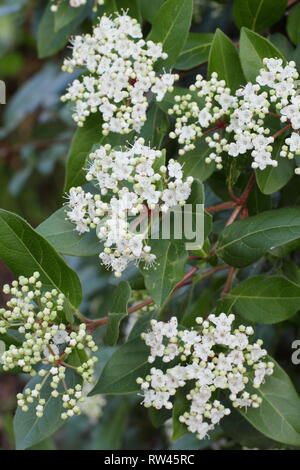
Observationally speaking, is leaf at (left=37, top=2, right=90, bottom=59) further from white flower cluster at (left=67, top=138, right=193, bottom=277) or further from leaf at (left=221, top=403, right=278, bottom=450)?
leaf at (left=221, top=403, right=278, bottom=450)

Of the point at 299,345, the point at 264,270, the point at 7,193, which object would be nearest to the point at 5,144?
the point at 7,193

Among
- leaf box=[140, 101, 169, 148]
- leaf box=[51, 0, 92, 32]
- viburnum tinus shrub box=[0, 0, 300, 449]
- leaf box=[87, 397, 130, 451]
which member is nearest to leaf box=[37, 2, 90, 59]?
leaf box=[51, 0, 92, 32]

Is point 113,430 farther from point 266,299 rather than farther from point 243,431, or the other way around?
point 266,299

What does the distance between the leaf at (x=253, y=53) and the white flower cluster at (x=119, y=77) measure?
0.65 feet

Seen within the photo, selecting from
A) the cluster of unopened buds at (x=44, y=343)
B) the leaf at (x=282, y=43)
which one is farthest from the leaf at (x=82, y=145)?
the leaf at (x=282, y=43)

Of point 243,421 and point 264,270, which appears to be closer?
point 243,421

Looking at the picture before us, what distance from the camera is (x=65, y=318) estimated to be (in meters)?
1.68

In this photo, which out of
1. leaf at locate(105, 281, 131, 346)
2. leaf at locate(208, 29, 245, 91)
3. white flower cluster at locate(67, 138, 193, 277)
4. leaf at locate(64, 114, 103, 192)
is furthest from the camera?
leaf at locate(64, 114, 103, 192)

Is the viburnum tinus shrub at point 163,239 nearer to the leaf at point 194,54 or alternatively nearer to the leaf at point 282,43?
the leaf at point 194,54

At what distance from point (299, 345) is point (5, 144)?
2786mm

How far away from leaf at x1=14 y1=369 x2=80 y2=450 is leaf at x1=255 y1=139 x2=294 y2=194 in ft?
2.27

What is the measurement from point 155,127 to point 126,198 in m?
0.45

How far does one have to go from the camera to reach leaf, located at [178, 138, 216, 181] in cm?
178
